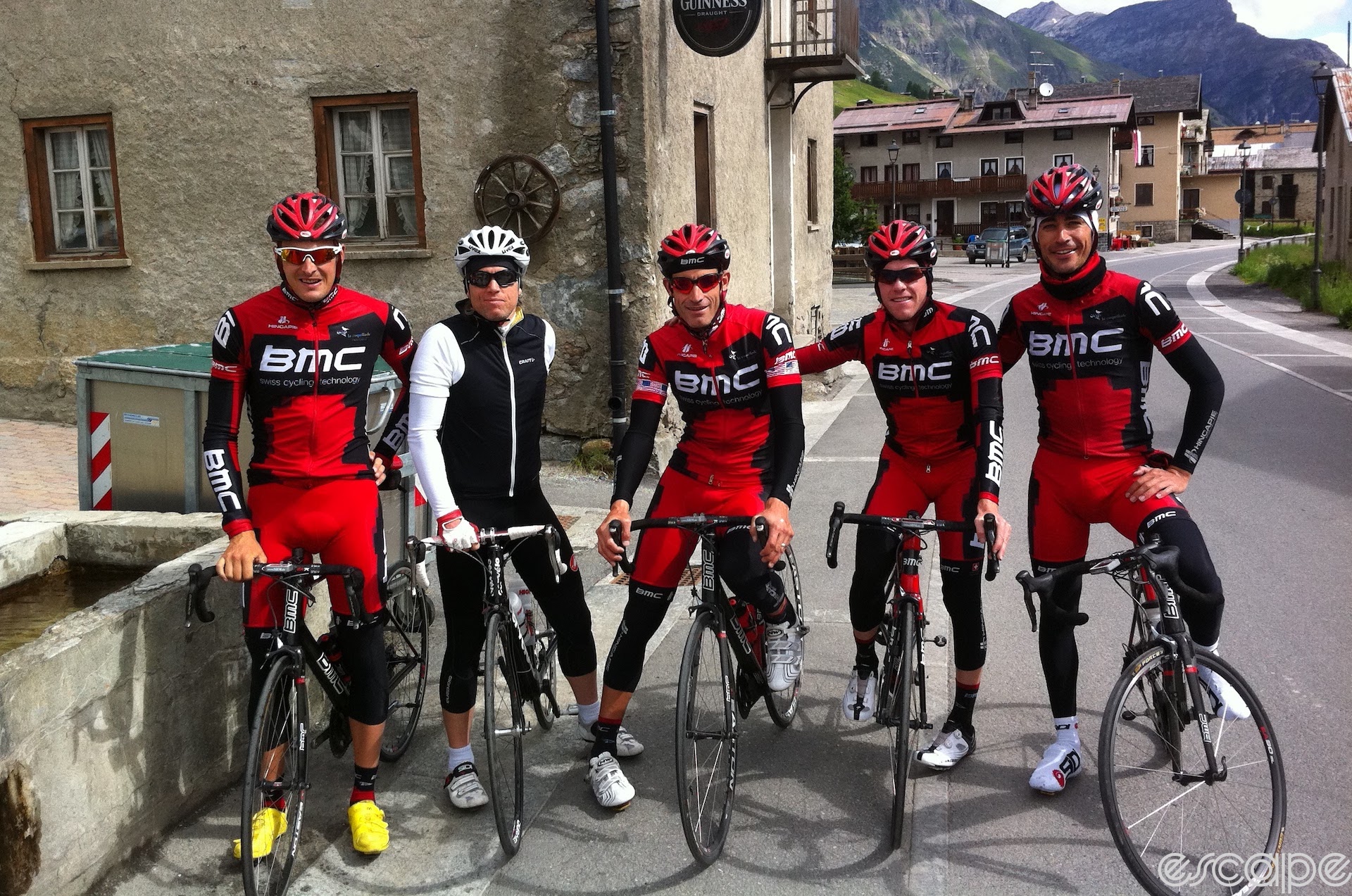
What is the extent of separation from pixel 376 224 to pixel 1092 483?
27.1ft

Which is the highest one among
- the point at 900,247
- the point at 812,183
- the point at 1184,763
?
the point at 812,183

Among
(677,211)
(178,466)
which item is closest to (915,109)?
(677,211)

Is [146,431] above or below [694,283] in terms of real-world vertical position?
below

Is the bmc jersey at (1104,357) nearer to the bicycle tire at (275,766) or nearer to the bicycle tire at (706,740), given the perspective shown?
the bicycle tire at (706,740)

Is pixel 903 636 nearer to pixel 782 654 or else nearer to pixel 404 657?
pixel 782 654

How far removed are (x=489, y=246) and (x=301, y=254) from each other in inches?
24.9

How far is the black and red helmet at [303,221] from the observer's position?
13.4 ft

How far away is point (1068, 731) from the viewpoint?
180 inches

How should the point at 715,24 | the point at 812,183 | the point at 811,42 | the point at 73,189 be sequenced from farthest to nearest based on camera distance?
the point at 812,183 → the point at 811,42 → the point at 73,189 → the point at 715,24

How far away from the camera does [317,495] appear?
13.7 feet

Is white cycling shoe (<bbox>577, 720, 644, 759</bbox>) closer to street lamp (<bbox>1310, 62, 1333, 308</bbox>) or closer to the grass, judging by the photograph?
the grass

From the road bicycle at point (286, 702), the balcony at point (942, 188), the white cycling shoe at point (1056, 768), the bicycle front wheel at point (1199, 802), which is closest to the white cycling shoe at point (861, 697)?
the white cycling shoe at point (1056, 768)

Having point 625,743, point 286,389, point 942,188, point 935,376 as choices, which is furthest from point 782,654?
point 942,188

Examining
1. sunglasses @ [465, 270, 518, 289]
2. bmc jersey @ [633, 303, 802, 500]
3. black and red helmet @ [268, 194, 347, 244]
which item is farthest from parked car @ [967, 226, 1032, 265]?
black and red helmet @ [268, 194, 347, 244]
